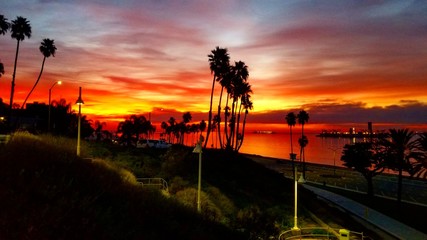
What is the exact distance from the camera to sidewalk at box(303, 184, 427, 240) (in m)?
35.2

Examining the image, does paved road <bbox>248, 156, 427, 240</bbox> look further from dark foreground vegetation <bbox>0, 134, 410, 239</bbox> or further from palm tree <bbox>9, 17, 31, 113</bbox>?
palm tree <bbox>9, 17, 31, 113</bbox>

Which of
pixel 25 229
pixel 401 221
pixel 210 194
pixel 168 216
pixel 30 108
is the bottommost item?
pixel 401 221

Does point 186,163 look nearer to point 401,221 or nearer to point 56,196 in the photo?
point 401,221

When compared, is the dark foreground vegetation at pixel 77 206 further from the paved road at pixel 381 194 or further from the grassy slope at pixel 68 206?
the paved road at pixel 381 194

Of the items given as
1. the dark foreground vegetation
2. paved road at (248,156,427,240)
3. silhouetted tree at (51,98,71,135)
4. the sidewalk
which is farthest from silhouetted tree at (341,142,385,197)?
silhouetted tree at (51,98,71,135)

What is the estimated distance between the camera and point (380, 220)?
41125mm

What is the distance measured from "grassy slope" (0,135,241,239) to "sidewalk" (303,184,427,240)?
27.8 metres

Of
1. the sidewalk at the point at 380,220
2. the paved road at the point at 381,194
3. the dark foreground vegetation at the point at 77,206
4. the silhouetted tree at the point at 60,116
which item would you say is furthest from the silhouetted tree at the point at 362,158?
the silhouetted tree at the point at 60,116

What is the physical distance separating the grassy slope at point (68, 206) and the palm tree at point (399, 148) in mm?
43698

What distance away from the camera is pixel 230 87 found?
82.1 metres

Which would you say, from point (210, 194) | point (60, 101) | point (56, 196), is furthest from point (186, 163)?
point (60, 101)

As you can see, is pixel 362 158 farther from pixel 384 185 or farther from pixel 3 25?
pixel 3 25

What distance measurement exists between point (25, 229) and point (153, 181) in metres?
28.5

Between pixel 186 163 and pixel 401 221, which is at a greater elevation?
pixel 186 163
